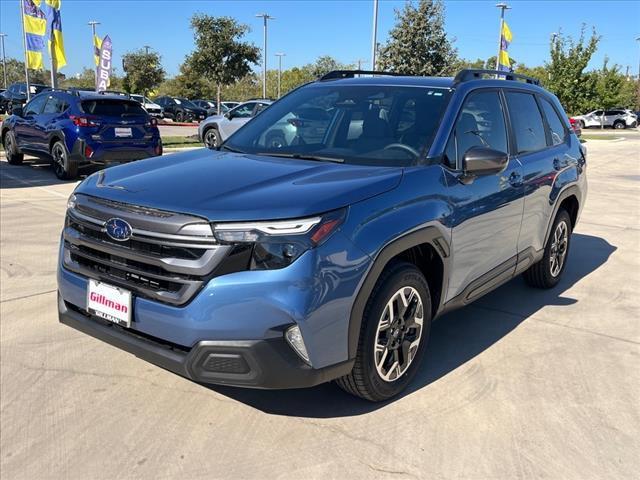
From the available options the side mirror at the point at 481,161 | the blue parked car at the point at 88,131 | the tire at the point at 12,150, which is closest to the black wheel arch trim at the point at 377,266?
the side mirror at the point at 481,161

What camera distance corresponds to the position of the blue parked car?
10.8 metres

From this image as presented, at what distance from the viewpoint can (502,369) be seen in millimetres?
3785

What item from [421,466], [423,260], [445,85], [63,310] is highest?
[445,85]

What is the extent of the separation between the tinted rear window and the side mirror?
906 cm

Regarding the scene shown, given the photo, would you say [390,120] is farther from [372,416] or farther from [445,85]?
[372,416]

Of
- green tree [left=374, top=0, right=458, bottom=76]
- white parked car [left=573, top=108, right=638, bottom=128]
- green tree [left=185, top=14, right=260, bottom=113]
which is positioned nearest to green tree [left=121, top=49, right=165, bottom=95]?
green tree [left=185, top=14, right=260, bottom=113]

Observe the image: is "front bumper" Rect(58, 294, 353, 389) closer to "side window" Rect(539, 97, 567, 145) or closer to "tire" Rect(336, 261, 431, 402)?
"tire" Rect(336, 261, 431, 402)

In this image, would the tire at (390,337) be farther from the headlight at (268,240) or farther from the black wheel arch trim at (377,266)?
the headlight at (268,240)

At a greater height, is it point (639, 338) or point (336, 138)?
point (336, 138)

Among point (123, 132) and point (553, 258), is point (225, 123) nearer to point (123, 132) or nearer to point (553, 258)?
point (123, 132)

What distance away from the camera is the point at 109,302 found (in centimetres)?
290

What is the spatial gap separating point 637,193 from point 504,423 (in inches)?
439

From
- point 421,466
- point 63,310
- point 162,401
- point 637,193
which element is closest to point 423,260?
point 421,466

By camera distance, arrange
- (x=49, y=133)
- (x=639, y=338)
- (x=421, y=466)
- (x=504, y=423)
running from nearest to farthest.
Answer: (x=421, y=466) < (x=504, y=423) < (x=639, y=338) < (x=49, y=133)
